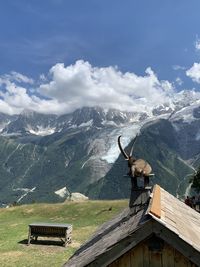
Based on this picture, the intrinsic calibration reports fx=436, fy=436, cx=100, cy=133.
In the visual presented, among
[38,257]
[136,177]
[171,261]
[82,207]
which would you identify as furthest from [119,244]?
[82,207]

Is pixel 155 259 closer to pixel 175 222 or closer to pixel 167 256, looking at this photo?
pixel 167 256

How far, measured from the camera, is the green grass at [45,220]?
101ft

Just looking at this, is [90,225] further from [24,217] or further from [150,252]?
[150,252]

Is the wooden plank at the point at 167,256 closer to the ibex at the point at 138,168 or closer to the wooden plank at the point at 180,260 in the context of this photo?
the wooden plank at the point at 180,260

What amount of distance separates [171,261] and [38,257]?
2520 cm

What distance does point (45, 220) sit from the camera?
5444 centimetres

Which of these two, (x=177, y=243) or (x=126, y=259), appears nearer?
(x=177, y=243)

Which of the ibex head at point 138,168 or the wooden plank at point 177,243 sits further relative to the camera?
the ibex head at point 138,168

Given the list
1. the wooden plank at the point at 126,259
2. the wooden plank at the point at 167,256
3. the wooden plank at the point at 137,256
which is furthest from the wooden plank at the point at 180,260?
the wooden plank at the point at 126,259

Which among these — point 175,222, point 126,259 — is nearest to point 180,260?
point 126,259

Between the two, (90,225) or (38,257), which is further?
(90,225)

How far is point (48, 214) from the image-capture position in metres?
58.0

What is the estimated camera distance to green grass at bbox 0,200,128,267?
3091 cm

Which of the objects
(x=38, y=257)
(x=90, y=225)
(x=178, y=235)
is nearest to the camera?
(x=178, y=235)
